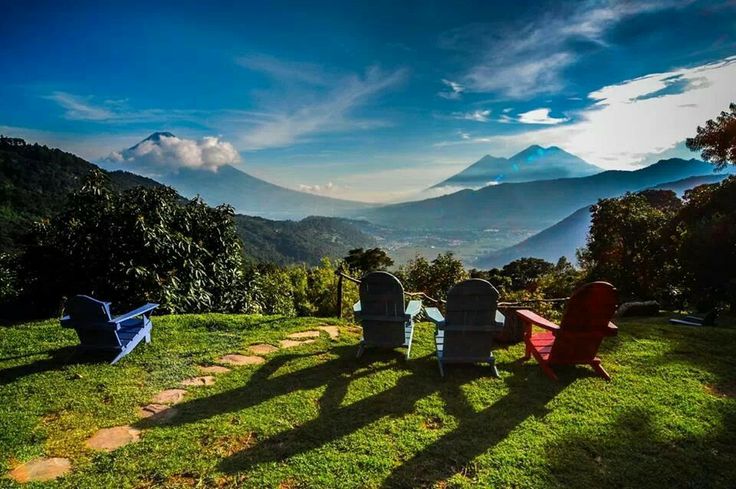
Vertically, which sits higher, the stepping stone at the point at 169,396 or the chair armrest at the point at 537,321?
the chair armrest at the point at 537,321

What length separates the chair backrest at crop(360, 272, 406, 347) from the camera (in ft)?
17.7

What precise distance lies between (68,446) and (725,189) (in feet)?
59.5

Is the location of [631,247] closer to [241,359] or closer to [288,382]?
[288,382]

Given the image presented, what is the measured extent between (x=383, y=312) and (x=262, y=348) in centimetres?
217

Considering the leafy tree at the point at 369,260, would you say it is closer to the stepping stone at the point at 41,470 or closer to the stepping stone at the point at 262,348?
the stepping stone at the point at 262,348

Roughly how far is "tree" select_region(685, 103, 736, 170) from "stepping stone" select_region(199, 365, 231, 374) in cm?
1846

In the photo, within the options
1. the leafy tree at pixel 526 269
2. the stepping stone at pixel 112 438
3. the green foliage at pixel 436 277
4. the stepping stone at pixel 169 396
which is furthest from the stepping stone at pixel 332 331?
the leafy tree at pixel 526 269

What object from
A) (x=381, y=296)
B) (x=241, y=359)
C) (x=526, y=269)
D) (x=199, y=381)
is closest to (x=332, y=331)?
(x=241, y=359)

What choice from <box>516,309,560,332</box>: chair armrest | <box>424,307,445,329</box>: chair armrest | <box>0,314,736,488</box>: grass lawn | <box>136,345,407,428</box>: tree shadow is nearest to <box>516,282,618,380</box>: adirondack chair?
<box>516,309,560,332</box>: chair armrest

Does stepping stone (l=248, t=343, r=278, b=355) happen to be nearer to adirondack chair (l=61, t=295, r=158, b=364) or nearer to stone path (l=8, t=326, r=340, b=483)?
stone path (l=8, t=326, r=340, b=483)

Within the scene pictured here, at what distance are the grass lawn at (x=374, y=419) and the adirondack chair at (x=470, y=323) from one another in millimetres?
274

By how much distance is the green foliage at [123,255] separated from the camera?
8031mm

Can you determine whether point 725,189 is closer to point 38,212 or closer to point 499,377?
point 499,377

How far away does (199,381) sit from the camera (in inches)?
192
